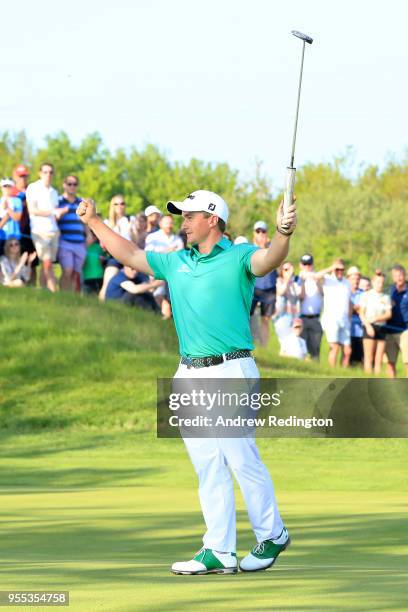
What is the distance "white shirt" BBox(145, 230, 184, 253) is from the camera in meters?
22.2

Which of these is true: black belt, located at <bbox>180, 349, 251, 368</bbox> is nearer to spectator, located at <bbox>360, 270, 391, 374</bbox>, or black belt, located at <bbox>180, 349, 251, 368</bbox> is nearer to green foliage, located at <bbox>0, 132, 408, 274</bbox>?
spectator, located at <bbox>360, 270, 391, 374</bbox>

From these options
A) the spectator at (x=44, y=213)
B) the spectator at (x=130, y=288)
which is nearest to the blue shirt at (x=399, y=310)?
the spectator at (x=130, y=288)

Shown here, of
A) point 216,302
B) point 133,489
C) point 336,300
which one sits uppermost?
point 216,302

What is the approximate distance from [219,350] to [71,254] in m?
15.1

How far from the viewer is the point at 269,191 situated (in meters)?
102

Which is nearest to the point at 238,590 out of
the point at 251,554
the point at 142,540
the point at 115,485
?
the point at 251,554

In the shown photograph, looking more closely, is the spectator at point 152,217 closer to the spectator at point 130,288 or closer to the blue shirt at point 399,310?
the spectator at point 130,288

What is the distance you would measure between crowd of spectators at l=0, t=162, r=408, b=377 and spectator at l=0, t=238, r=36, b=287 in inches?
0.6

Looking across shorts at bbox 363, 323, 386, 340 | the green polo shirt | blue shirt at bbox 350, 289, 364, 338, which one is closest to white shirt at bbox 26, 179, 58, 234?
shorts at bbox 363, 323, 386, 340

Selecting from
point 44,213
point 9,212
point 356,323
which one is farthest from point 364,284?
point 9,212

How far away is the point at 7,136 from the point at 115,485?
99192 millimetres

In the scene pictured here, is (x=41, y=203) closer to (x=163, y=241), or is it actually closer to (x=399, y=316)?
(x=163, y=241)

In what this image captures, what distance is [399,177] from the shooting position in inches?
4323

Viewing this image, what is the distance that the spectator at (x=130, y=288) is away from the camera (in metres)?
24.1
